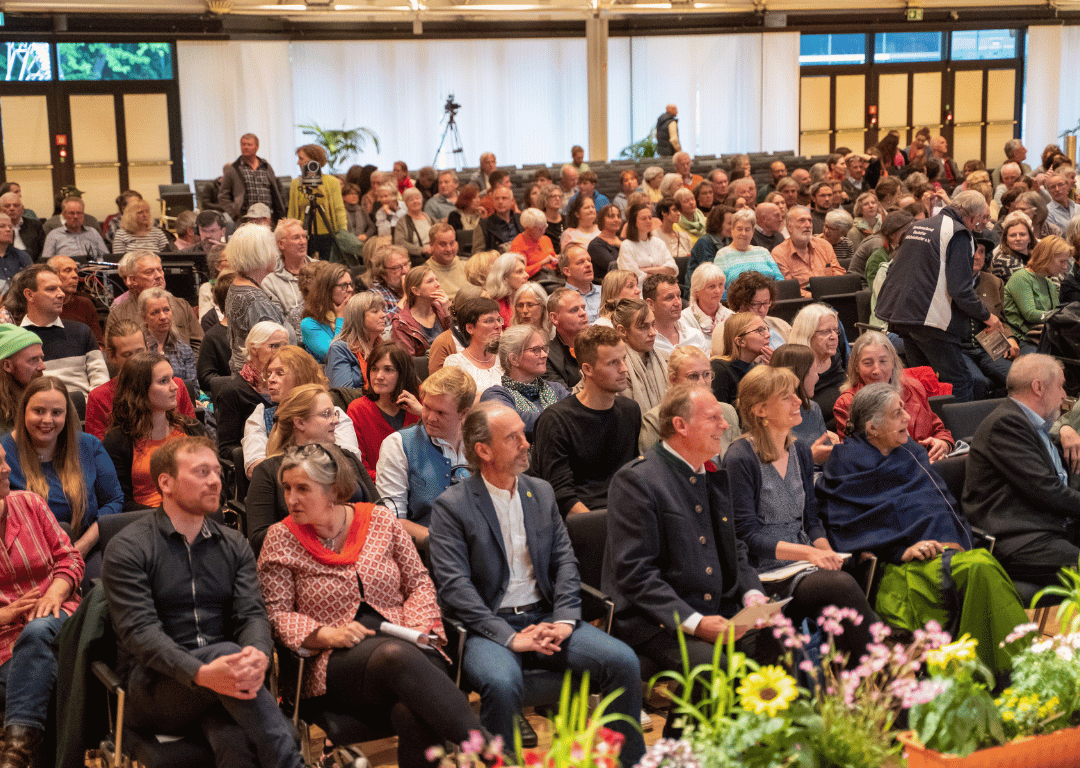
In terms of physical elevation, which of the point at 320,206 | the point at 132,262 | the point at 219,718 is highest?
the point at 320,206

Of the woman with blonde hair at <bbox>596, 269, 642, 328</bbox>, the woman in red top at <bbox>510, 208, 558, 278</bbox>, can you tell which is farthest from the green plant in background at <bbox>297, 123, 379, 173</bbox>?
the woman with blonde hair at <bbox>596, 269, 642, 328</bbox>

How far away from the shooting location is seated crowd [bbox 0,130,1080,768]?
9.84 feet

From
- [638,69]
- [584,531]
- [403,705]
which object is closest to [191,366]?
[584,531]

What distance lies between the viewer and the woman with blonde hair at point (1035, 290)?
22.1 feet

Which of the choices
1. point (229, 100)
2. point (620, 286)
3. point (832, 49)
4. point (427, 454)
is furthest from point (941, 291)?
point (832, 49)

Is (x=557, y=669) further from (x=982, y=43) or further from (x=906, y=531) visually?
(x=982, y=43)

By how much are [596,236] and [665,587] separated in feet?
17.4

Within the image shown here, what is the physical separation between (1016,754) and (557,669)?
50.9 inches

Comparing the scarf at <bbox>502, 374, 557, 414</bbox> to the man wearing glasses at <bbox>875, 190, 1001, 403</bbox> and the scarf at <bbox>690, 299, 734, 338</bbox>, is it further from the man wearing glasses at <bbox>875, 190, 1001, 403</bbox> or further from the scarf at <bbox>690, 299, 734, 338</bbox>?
the man wearing glasses at <bbox>875, 190, 1001, 403</bbox>

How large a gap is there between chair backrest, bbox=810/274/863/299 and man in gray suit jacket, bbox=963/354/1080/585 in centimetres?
322

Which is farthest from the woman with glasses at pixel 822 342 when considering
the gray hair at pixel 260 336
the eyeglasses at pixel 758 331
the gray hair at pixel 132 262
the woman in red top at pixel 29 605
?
the gray hair at pixel 132 262

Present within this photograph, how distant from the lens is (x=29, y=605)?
10.5 feet

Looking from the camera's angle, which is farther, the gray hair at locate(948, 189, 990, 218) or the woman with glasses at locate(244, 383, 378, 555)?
the gray hair at locate(948, 189, 990, 218)

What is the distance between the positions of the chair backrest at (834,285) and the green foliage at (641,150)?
921cm
